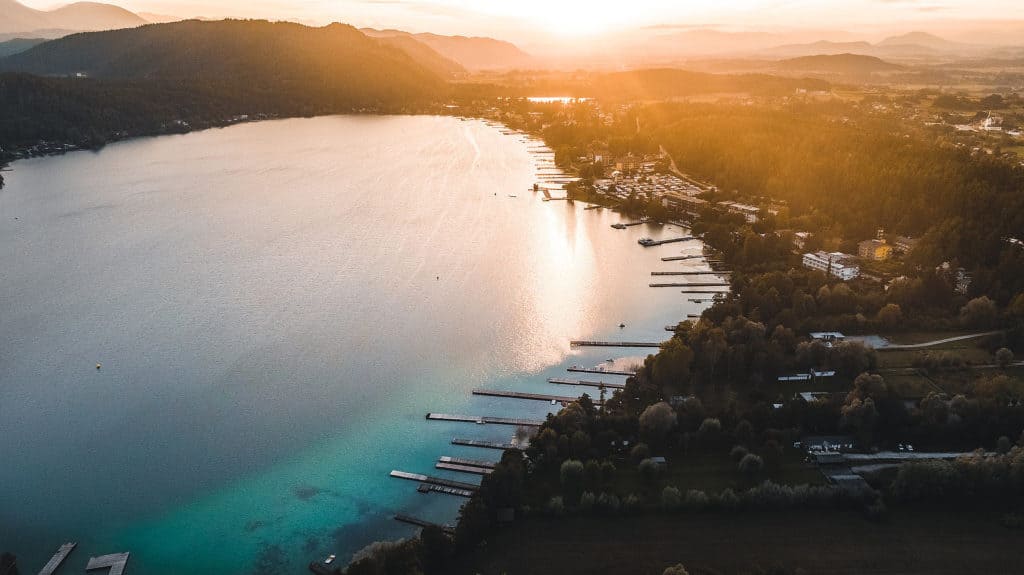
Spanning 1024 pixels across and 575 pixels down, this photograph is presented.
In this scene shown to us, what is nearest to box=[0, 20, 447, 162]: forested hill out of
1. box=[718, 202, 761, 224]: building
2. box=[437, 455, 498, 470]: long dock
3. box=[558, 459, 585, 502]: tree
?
box=[718, 202, 761, 224]: building

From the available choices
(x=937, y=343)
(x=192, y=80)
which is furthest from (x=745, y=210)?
(x=192, y=80)

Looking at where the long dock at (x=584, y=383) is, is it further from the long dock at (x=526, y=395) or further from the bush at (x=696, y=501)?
the bush at (x=696, y=501)

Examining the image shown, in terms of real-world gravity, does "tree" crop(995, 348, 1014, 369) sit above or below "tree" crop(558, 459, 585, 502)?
above

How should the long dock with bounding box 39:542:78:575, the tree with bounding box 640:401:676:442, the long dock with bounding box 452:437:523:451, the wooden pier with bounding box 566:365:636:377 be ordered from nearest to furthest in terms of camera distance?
the long dock with bounding box 39:542:78:575 → the tree with bounding box 640:401:676:442 → the long dock with bounding box 452:437:523:451 → the wooden pier with bounding box 566:365:636:377

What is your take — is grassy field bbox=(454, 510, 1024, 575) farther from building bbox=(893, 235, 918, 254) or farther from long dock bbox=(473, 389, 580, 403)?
building bbox=(893, 235, 918, 254)

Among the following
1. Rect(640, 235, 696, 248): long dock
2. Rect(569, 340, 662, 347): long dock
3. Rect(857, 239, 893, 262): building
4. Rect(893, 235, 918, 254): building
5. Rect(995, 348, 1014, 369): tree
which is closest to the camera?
Rect(995, 348, 1014, 369): tree

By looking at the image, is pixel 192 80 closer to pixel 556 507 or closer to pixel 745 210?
pixel 745 210

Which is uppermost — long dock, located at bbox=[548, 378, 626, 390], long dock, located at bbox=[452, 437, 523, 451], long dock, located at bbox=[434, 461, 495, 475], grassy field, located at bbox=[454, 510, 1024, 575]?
long dock, located at bbox=[548, 378, 626, 390]
